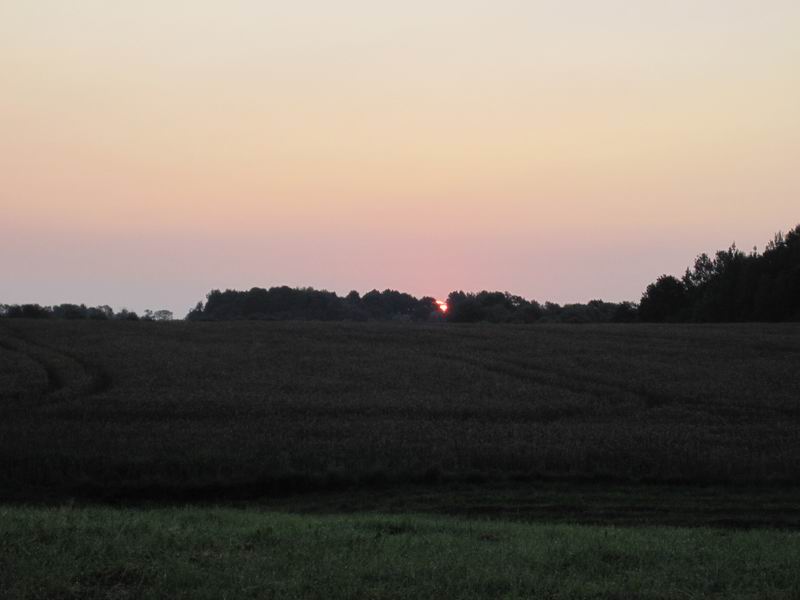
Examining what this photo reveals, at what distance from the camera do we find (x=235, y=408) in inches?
1337

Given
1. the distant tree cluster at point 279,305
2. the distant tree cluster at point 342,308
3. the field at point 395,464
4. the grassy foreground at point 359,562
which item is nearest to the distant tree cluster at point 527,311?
the distant tree cluster at point 342,308

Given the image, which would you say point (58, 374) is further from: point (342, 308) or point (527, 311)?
point (342, 308)

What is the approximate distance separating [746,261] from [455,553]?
106 m

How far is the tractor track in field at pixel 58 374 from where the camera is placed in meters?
35.2

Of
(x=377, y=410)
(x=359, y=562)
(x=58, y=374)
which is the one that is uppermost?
(x=58, y=374)

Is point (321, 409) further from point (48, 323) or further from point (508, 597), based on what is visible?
point (48, 323)

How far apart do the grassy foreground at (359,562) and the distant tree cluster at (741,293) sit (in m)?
87.9

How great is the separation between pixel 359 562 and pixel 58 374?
3359 cm

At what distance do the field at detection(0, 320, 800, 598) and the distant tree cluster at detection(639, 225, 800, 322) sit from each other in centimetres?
3954

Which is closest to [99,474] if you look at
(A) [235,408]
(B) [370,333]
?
(A) [235,408]

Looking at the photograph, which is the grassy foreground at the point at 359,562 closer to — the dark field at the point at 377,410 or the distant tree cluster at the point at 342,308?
the dark field at the point at 377,410

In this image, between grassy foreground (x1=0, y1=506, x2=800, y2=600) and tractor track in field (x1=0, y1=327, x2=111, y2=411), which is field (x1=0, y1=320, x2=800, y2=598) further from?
tractor track in field (x1=0, y1=327, x2=111, y2=411)

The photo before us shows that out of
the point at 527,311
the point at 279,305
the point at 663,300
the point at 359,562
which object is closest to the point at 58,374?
the point at 359,562

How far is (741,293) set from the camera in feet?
344
